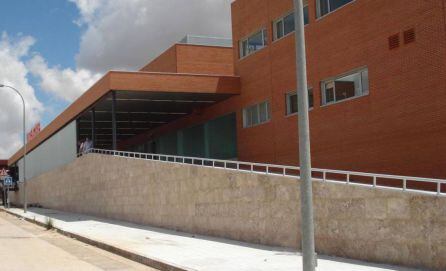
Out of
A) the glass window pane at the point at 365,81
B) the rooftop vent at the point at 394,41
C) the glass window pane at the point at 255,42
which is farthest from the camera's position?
the glass window pane at the point at 255,42

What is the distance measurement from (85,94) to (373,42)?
1871cm

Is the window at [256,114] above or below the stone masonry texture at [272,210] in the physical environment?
above

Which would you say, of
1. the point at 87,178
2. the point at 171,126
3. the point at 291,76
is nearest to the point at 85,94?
the point at 87,178

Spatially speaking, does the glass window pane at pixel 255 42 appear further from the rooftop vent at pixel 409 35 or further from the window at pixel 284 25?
the rooftop vent at pixel 409 35

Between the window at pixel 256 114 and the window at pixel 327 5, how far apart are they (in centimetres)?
518

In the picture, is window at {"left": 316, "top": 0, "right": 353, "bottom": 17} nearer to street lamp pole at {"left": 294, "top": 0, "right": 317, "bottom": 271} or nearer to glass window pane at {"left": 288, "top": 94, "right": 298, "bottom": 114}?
glass window pane at {"left": 288, "top": 94, "right": 298, "bottom": 114}

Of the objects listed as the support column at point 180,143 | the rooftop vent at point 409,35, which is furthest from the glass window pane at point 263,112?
the support column at point 180,143

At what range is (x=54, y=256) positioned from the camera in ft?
49.8

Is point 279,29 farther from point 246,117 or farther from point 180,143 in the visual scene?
point 180,143

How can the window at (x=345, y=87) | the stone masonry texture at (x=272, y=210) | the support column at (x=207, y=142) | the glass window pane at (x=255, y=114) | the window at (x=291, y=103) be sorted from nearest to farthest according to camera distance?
1. the stone masonry texture at (x=272, y=210)
2. the window at (x=345, y=87)
3. the window at (x=291, y=103)
4. the glass window pane at (x=255, y=114)
5. the support column at (x=207, y=142)

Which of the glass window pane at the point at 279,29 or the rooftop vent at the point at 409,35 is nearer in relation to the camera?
the rooftop vent at the point at 409,35

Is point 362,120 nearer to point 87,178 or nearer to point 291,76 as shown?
point 291,76

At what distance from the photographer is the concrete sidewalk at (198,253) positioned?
462 inches

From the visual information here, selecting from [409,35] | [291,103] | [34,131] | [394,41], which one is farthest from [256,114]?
[34,131]
